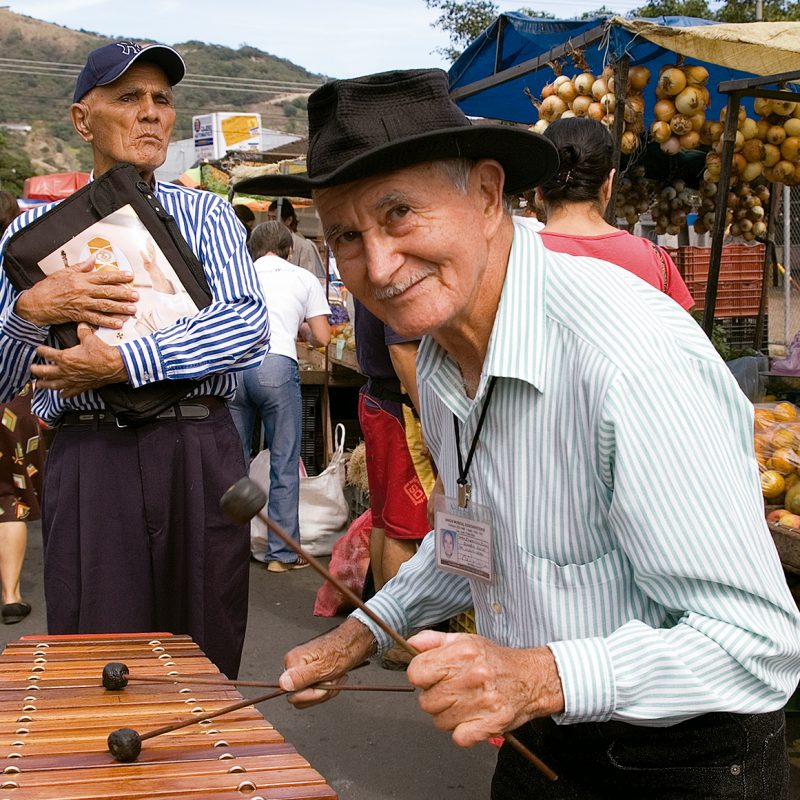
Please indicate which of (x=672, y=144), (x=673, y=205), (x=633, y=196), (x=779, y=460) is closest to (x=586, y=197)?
(x=779, y=460)

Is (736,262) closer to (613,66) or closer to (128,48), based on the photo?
(613,66)

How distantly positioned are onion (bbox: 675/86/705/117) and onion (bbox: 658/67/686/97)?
32 mm

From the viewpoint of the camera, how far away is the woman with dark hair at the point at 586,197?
3654 mm

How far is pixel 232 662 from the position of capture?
10.4 ft

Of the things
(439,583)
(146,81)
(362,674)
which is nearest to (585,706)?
(439,583)

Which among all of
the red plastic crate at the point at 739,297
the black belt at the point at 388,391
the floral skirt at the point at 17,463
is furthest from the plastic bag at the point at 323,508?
the red plastic crate at the point at 739,297

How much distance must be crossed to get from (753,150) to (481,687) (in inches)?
207

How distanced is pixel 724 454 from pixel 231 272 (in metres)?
1.95

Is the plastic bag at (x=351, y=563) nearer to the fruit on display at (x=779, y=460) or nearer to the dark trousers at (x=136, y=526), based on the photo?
the fruit on display at (x=779, y=460)

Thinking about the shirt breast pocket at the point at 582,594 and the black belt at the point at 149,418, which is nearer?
the shirt breast pocket at the point at 582,594

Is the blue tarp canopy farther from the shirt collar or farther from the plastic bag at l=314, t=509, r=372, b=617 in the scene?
the shirt collar

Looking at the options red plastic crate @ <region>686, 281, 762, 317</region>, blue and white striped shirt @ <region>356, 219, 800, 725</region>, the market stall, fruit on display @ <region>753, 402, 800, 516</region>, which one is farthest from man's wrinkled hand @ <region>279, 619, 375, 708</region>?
red plastic crate @ <region>686, 281, 762, 317</region>

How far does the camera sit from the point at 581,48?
5492 mm

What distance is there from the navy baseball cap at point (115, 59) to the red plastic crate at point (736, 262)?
22.8 feet
